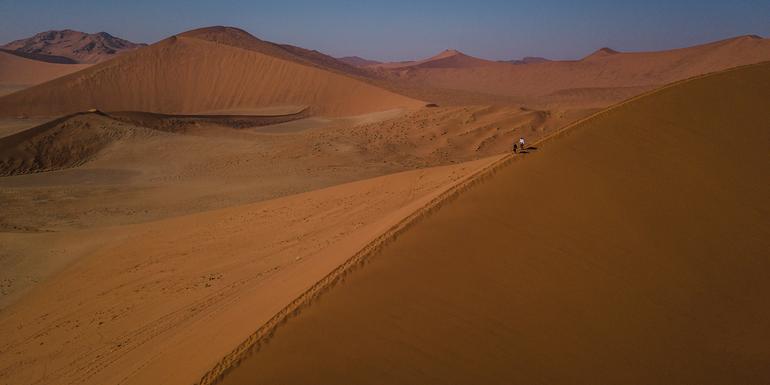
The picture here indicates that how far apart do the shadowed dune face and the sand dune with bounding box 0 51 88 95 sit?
74.3 metres

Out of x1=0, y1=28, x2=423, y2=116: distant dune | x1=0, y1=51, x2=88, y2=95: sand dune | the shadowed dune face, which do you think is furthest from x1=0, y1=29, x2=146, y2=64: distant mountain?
the shadowed dune face

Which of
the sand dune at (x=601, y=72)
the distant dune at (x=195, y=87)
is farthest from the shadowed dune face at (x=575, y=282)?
the sand dune at (x=601, y=72)

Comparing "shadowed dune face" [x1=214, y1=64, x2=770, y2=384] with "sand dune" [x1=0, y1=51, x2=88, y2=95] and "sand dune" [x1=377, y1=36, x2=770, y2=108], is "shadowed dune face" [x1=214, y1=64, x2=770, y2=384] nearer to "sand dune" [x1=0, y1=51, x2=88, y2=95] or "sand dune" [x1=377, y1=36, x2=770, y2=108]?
"sand dune" [x1=377, y1=36, x2=770, y2=108]

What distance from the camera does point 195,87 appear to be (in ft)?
137

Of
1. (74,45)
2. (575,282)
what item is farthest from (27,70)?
(575,282)

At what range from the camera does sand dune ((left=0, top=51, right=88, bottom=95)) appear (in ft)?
221

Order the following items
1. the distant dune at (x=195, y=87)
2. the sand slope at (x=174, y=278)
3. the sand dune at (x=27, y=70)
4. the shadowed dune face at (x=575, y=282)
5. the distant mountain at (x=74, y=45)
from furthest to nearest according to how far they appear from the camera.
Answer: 1. the distant mountain at (x=74, y=45)
2. the sand dune at (x=27, y=70)
3. the distant dune at (x=195, y=87)
4. the sand slope at (x=174, y=278)
5. the shadowed dune face at (x=575, y=282)

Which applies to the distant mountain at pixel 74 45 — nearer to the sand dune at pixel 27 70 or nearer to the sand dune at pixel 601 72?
the sand dune at pixel 27 70

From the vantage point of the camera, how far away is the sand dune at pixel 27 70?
2655 inches

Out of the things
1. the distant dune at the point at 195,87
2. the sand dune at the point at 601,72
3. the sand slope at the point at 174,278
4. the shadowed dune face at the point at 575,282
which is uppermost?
the sand dune at the point at 601,72

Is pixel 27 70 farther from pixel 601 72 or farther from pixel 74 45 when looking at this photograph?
pixel 601 72

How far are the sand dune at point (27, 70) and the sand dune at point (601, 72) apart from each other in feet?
154

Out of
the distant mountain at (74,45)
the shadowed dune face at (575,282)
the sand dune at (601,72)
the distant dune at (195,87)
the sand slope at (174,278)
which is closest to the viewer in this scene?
the shadowed dune face at (575,282)

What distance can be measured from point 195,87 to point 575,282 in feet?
137
